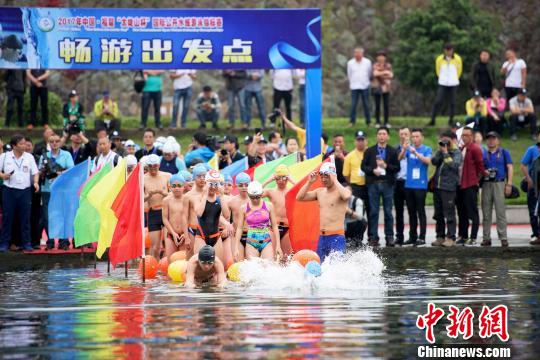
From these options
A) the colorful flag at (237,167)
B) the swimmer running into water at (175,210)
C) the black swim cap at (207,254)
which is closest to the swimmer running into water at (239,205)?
the swimmer running into water at (175,210)

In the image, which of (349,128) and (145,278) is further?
(349,128)

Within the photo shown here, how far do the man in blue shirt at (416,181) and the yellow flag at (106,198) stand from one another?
20.6ft

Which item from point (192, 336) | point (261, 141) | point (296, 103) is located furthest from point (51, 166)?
point (296, 103)

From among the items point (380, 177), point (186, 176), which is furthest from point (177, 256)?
point (380, 177)

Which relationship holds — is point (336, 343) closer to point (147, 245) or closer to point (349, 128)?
→ point (147, 245)

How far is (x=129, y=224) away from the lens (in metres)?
22.4

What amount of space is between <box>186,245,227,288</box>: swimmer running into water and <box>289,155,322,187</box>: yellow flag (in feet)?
12.4

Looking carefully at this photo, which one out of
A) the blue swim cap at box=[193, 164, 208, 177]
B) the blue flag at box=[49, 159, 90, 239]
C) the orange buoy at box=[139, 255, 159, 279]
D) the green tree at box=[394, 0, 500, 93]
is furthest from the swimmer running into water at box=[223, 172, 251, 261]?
the green tree at box=[394, 0, 500, 93]

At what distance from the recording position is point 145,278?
22594mm

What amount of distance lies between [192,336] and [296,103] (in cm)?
3207

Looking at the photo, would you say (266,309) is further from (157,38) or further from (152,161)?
(157,38)

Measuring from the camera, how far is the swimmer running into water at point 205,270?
20422 mm

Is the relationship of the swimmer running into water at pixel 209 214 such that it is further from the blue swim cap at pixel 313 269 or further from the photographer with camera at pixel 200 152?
the photographer with camera at pixel 200 152

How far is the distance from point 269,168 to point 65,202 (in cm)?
412
